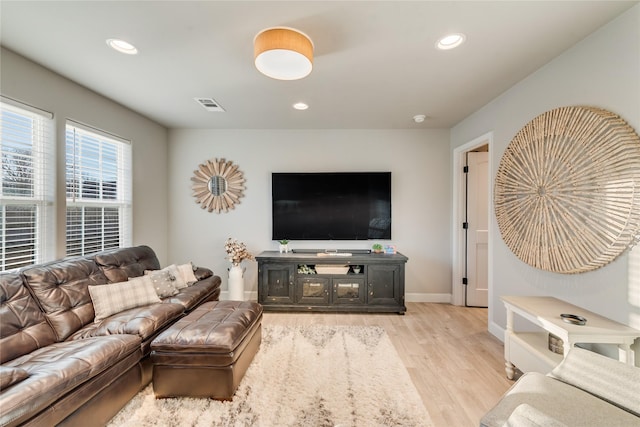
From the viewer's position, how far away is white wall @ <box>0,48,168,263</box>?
203cm

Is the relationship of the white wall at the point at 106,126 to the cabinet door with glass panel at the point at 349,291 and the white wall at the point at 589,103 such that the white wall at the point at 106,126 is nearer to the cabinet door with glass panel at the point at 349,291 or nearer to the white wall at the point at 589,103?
the cabinet door with glass panel at the point at 349,291

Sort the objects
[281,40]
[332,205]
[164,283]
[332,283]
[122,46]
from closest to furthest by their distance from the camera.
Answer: [281,40]
[122,46]
[164,283]
[332,283]
[332,205]

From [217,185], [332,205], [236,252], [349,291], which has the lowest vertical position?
[349,291]

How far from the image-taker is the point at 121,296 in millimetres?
2178

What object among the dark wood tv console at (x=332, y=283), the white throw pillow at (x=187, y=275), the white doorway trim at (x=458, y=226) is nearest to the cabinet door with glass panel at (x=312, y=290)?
the dark wood tv console at (x=332, y=283)

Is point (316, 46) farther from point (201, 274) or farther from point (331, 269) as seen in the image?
point (201, 274)

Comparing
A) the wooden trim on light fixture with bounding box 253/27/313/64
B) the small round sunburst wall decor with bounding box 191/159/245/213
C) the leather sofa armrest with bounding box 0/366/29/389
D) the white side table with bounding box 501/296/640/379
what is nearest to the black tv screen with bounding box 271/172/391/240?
the small round sunburst wall decor with bounding box 191/159/245/213

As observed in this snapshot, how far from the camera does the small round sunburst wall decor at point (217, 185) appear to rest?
3.84 m

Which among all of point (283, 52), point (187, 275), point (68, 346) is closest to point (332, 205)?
point (187, 275)

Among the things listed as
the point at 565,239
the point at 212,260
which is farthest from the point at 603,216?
the point at 212,260

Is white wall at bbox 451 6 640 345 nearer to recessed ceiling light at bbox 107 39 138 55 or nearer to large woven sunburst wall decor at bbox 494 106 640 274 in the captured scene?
large woven sunburst wall decor at bbox 494 106 640 274

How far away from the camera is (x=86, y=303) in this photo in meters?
2.04

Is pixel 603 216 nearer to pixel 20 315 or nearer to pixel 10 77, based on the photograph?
pixel 20 315

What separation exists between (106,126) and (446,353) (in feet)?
14.0
